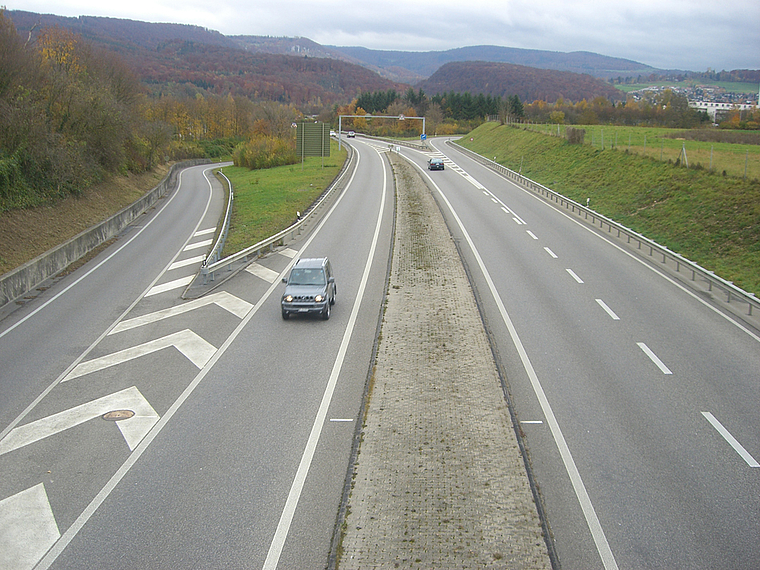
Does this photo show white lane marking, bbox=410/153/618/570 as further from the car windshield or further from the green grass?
the green grass

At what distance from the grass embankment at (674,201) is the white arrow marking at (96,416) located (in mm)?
19488

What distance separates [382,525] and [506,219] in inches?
1085

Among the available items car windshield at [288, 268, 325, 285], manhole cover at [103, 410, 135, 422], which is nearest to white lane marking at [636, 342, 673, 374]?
car windshield at [288, 268, 325, 285]

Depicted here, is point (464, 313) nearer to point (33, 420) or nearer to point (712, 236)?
point (33, 420)

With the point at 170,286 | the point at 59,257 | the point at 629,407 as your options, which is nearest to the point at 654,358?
the point at 629,407

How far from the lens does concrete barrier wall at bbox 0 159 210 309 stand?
21.2 m

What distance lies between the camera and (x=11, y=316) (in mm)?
19578

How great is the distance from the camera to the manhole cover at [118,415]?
12398mm

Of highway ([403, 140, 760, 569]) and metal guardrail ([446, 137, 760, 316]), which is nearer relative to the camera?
highway ([403, 140, 760, 569])

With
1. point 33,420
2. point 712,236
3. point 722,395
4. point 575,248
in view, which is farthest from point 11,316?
point 712,236

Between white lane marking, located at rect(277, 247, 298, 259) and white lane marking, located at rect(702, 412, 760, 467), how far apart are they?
18093mm

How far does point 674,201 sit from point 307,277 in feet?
74.3

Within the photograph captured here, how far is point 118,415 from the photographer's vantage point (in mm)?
12531

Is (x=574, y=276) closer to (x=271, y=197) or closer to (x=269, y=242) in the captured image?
(x=269, y=242)
